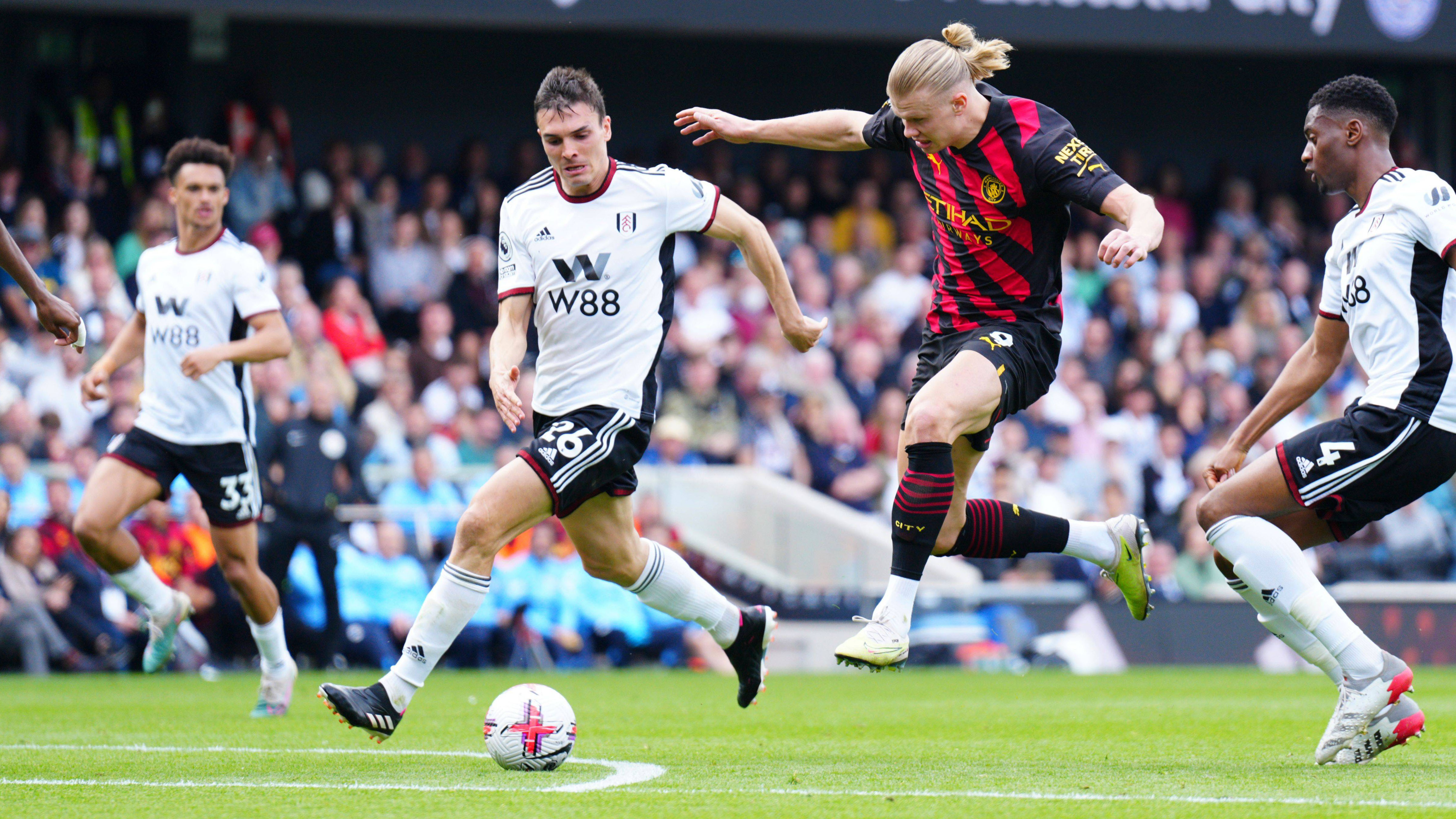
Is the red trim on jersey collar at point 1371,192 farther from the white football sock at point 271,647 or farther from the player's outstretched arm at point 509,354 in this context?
the white football sock at point 271,647

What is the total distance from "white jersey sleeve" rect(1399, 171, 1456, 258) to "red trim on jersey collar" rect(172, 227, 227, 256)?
5.56 m

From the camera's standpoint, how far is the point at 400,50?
18.6m

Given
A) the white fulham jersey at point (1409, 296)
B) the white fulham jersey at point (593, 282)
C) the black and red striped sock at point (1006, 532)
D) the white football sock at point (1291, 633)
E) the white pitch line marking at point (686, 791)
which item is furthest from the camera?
the black and red striped sock at point (1006, 532)

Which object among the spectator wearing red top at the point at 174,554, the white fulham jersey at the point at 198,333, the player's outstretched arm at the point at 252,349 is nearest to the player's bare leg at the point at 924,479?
the player's outstretched arm at the point at 252,349

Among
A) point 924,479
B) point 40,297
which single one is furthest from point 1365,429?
point 40,297

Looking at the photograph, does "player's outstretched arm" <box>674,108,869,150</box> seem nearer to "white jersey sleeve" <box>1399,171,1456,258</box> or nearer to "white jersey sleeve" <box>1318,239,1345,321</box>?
"white jersey sleeve" <box>1318,239,1345,321</box>

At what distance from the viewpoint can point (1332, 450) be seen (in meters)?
5.64

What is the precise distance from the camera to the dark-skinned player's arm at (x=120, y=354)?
8008 mm

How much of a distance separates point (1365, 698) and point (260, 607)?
5.11 metres

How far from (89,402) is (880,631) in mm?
4618

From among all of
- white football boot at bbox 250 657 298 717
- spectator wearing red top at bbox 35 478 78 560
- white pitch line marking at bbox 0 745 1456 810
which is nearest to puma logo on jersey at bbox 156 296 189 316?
white football boot at bbox 250 657 298 717

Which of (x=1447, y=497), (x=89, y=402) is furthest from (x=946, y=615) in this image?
(x=89, y=402)

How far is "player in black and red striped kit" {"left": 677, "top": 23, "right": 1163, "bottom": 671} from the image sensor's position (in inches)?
237

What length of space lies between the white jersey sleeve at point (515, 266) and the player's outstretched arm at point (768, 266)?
72 cm
